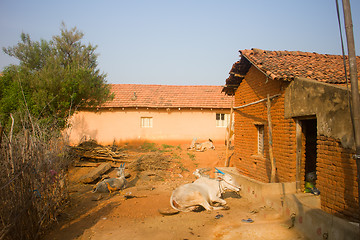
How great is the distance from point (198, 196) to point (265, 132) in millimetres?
3219

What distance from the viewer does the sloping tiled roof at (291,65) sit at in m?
7.20

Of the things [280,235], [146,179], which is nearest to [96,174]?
[146,179]

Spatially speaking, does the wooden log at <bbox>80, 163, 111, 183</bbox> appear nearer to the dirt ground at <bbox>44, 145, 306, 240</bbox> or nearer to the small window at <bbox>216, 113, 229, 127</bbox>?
the dirt ground at <bbox>44, 145, 306, 240</bbox>

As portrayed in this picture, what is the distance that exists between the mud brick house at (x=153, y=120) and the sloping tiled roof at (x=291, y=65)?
9424 mm

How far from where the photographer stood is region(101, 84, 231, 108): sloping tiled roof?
20281mm

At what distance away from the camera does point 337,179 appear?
5.27 metres

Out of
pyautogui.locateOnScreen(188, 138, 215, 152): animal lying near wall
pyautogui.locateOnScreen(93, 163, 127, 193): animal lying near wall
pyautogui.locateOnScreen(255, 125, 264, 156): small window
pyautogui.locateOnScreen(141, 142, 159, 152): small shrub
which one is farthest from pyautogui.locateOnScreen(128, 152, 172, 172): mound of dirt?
pyautogui.locateOnScreen(255, 125, 264, 156): small window

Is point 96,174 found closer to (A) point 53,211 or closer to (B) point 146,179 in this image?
(B) point 146,179

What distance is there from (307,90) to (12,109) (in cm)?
1217

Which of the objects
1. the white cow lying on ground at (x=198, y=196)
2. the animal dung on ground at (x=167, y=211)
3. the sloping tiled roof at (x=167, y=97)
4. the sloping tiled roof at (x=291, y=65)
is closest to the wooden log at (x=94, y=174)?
the animal dung on ground at (x=167, y=211)

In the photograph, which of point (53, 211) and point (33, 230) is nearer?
point (33, 230)

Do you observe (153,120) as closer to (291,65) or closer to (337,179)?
(291,65)

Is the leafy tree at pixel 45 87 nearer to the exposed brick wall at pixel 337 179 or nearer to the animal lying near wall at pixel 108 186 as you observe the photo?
the animal lying near wall at pixel 108 186

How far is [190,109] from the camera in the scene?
67.3 ft
